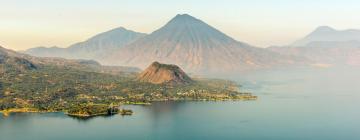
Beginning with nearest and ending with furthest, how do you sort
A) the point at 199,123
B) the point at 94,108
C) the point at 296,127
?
the point at 296,127, the point at 199,123, the point at 94,108

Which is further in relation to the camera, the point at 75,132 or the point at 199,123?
the point at 199,123

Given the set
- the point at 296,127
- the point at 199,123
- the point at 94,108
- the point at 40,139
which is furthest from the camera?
the point at 94,108

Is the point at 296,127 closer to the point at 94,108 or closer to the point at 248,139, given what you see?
the point at 248,139

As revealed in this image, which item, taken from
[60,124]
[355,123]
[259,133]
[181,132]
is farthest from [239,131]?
[60,124]

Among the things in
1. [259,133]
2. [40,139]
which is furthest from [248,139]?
[40,139]

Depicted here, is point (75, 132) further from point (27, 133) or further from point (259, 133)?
point (259, 133)

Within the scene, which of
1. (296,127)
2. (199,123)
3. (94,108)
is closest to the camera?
(296,127)

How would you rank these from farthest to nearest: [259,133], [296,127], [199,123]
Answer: [199,123]
[296,127]
[259,133]

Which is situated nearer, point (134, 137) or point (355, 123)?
point (134, 137)
